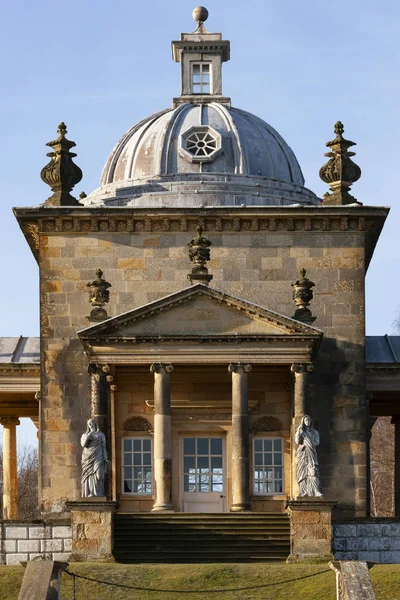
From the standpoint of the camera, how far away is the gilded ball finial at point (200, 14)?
5978 cm

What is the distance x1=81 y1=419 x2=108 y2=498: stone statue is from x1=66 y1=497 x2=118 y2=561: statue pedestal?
0.50 meters

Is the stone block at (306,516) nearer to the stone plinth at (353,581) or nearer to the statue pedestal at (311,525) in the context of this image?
the statue pedestal at (311,525)

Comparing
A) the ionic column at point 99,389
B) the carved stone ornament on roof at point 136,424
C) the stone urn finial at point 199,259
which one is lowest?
the carved stone ornament on roof at point 136,424

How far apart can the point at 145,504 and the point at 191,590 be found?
11.0m

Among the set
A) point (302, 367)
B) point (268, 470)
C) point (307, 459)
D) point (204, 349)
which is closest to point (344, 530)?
point (307, 459)

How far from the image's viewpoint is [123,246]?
1971 inches

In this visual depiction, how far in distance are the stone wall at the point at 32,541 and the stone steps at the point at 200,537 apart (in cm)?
135

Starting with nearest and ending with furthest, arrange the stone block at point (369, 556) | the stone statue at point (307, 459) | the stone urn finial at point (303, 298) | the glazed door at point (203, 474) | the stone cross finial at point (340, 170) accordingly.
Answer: the stone statue at point (307, 459), the stone block at point (369, 556), the stone urn finial at point (303, 298), the glazed door at point (203, 474), the stone cross finial at point (340, 170)

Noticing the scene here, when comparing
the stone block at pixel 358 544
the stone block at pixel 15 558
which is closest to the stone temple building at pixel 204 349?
the stone block at pixel 15 558

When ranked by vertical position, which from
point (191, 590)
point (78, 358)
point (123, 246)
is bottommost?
point (191, 590)

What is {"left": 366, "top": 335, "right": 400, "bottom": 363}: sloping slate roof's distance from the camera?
172ft

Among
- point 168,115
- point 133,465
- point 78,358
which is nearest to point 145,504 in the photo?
point 133,465

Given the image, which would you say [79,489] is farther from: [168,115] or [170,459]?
[168,115]

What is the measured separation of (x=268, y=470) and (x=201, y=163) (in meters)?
10.3
